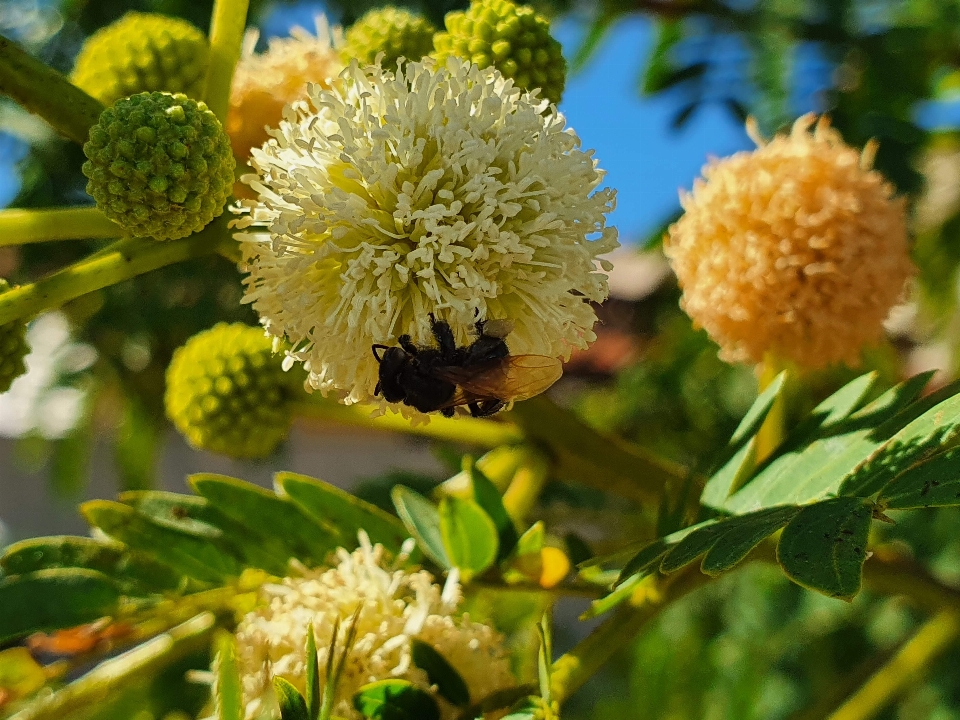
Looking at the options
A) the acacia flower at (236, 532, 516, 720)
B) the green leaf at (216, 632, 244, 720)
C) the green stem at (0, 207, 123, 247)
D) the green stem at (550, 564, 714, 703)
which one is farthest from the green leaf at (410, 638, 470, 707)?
the green stem at (0, 207, 123, 247)

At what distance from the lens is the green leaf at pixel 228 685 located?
4.24 ft

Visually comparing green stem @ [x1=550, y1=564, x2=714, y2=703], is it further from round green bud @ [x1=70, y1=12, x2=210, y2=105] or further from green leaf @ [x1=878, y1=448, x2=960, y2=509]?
round green bud @ [x1=70, y1=12, x2=210, y2=105]

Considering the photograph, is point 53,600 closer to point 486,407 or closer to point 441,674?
point 441,674

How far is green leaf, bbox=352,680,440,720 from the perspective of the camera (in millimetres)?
1256

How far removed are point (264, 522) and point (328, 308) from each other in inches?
20.5

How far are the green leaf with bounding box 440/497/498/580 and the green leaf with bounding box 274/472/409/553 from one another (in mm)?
150

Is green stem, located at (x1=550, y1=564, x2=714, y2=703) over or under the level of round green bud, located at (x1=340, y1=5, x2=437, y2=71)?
under

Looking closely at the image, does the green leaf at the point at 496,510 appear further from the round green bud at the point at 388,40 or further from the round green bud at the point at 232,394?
the round green bud at the point at 388,40

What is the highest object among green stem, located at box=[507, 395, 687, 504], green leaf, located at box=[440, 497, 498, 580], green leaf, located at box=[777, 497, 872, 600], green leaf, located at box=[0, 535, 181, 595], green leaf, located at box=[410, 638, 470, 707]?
green leaf, located at box=[777, 497, 872, 600]

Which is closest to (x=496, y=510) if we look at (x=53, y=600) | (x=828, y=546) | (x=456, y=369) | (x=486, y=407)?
(x=486, y=407)

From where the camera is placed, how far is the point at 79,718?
71.3 inches

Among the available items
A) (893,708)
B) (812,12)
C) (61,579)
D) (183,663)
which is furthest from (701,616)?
(61,579)

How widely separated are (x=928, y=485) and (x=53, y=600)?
1242mm

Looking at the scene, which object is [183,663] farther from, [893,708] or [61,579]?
[893,708]
